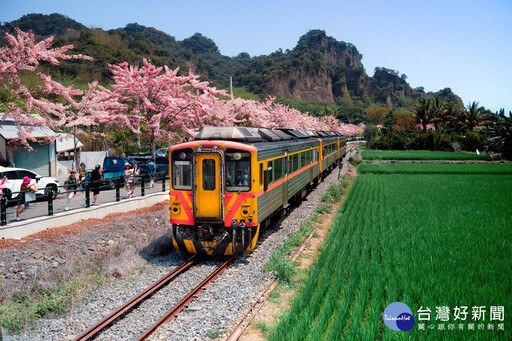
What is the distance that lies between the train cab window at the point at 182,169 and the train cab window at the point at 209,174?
15.2 inches

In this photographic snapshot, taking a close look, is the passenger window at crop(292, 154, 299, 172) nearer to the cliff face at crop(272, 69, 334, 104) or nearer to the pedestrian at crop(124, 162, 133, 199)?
the pedestrian at crop(124, 162, 133, 199)

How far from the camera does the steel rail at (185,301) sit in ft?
20.7

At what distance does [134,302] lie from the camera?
7.33 meters

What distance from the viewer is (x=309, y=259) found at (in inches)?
404

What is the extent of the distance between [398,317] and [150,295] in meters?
4.65

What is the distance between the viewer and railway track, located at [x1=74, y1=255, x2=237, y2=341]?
6270 millimetres

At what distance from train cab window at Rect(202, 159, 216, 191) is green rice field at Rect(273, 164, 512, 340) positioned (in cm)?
318

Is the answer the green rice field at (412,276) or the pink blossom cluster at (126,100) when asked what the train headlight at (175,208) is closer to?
the green rice field at (412,276)

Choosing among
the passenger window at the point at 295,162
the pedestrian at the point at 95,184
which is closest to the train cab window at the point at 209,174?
the passenger window at the point at 295,162

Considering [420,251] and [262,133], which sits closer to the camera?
[420,251]

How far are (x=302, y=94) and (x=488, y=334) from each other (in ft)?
490

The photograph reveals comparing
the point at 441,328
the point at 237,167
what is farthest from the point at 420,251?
the point at 237,167

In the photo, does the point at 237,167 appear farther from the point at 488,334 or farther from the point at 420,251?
the point at 488,334

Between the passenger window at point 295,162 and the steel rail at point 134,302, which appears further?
the passenger window at point 295,162
